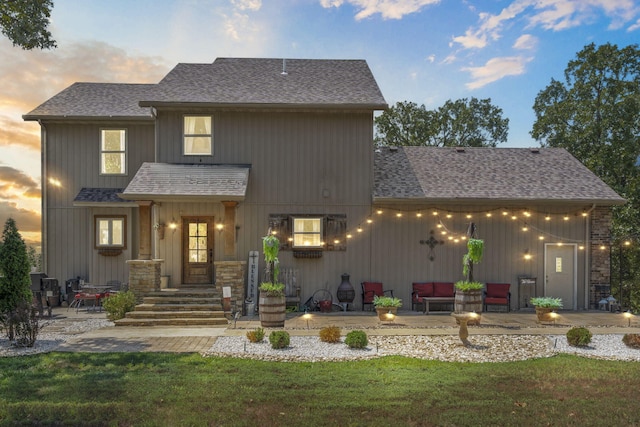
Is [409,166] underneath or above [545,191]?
above

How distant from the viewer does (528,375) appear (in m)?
7.08

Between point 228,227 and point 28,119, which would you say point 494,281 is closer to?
point 228,227

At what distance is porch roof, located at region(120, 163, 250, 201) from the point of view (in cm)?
1205

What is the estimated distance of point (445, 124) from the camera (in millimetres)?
27969

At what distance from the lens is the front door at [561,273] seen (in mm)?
13961

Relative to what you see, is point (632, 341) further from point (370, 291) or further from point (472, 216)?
point (370, 291)

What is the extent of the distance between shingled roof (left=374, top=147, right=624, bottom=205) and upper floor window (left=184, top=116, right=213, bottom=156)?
565cm

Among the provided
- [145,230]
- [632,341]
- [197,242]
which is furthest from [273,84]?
[632,341]

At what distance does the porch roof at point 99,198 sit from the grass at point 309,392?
23.7 feet

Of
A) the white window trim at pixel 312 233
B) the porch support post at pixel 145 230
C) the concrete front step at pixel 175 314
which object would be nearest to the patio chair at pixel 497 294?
the white window trim at pixel 312 233

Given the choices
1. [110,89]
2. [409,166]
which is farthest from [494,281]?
[110,89]

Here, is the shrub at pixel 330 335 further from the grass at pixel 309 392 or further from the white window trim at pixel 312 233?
the white window trim at pixel 312 233

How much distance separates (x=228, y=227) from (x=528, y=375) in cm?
854

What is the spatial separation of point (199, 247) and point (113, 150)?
5.07 m
